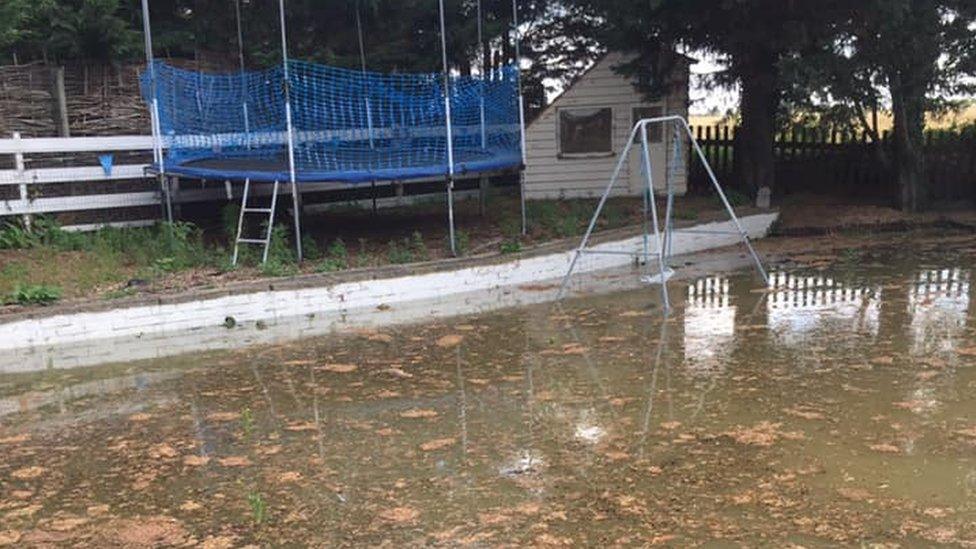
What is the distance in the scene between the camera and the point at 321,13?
574 inches

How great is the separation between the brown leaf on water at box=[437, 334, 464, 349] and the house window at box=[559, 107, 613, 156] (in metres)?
8.72

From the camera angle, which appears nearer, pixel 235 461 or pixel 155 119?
pixel 235 461

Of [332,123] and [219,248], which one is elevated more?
[332,123]

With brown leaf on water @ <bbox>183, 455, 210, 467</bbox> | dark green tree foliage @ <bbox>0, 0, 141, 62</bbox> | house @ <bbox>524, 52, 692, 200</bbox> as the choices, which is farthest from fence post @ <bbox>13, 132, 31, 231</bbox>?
house @ <bbox>524, 52, 692, 200</bbox>

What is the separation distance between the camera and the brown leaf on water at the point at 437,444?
16.9ft

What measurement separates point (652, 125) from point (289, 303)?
908 cm

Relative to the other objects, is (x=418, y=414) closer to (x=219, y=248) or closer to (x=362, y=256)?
(x=362, y=256)

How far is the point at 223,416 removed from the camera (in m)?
5.86

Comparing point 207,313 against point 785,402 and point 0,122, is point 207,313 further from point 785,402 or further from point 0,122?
point 785,402

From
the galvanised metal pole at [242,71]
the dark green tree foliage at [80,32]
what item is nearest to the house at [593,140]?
the galvanised metal pole at [242,71]

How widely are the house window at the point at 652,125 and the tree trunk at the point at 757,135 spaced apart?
1.48m

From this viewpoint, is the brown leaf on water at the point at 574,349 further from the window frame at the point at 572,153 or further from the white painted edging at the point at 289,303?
the window frame at the point at 572,153

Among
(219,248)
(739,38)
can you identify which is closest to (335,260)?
(219,248)

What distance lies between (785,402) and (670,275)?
16.2ft
